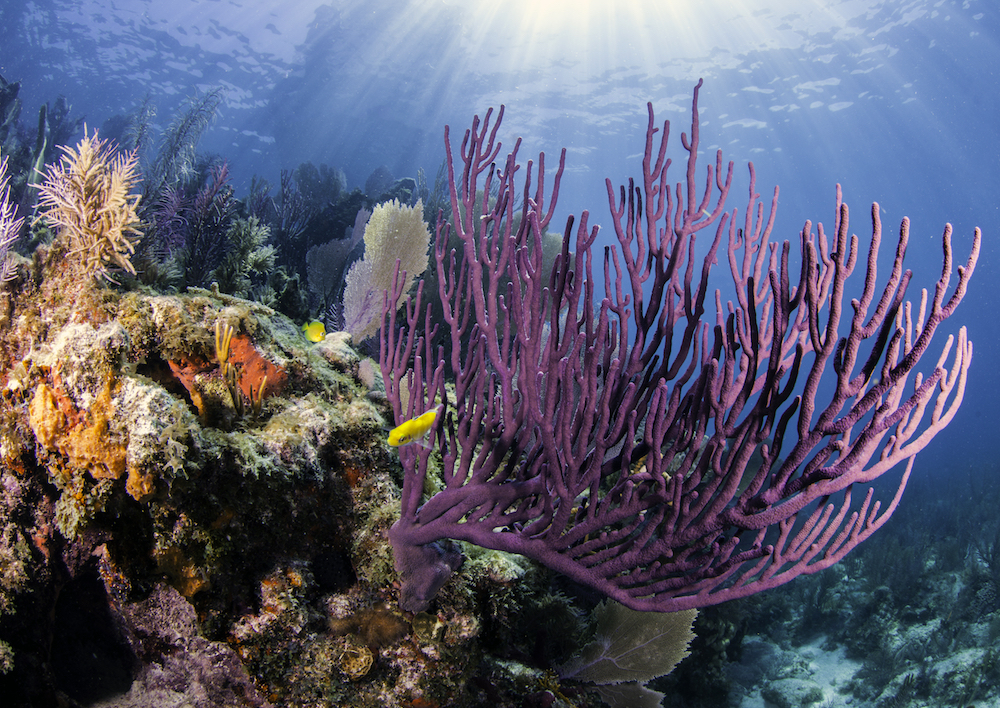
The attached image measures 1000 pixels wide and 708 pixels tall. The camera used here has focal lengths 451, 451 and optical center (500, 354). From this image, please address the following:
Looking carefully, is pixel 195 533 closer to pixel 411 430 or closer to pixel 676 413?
pixel 411 430

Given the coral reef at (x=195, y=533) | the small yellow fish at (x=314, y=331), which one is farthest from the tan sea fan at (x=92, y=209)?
the small yellow fish at (x=314, y=331)

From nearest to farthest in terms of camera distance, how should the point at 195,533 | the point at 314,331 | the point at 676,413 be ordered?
1. the point at 195,533
2. the point at 676,413
3. the point at 314,331

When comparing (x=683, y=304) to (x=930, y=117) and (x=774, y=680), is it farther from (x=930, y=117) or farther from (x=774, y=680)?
(x=930, y=117)

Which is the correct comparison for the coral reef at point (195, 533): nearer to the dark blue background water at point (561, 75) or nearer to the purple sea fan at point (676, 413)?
the purple sea fan at point (676, 413)

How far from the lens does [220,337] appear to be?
2250 millimetres

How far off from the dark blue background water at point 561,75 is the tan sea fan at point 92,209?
63.4 feet

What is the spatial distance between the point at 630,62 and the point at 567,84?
3745mm

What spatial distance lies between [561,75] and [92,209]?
29.1 metres

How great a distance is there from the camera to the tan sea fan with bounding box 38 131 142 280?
218 cm

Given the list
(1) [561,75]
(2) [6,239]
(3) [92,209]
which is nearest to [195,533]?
(3) [92,209]

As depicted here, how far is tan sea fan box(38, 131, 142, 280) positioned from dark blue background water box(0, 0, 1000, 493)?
19321mm

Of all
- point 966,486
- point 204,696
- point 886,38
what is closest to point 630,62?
point 886,38

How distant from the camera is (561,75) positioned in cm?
2625

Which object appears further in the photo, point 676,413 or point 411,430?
point 676,413
